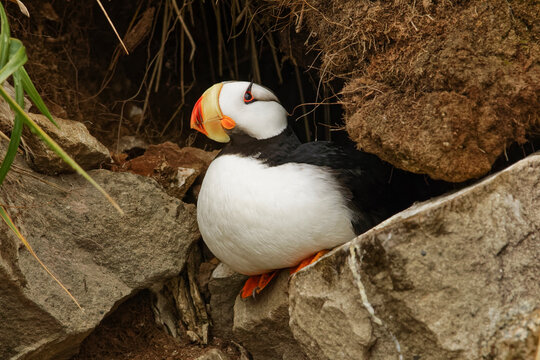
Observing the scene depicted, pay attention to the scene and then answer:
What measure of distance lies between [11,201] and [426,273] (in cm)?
155

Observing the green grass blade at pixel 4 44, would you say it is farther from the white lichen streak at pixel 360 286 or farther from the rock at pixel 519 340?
the rock at pixel 519 340

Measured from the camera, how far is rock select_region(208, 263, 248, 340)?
2799 mm

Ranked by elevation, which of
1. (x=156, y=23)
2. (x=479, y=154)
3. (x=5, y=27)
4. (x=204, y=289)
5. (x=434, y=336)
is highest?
(x=5, y=27)

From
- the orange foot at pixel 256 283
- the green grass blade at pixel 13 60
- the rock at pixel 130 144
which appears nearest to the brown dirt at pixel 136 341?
the orange foot at pixel 256 283

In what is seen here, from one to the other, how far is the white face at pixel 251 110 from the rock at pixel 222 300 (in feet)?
2.11

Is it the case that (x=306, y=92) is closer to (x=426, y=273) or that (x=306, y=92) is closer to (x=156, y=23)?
(x=156, y=23)

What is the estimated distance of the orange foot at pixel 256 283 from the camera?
2.52 m

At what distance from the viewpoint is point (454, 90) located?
2.07 m

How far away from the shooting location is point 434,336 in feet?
5.73

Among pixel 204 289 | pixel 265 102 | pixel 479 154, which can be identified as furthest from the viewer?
pixel 204 289

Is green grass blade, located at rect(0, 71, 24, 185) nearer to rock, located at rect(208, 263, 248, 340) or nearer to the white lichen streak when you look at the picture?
the white lichen streak

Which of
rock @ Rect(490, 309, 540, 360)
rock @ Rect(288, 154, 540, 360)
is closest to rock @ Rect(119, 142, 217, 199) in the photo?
rock @ Rect(288, 154, 540, 360)

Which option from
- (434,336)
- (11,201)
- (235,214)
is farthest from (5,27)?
(434,336)

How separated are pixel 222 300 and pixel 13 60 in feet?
4.87
